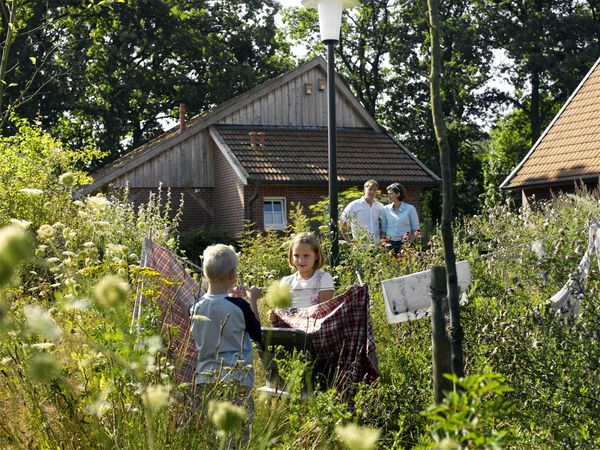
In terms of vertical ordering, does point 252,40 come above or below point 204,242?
above

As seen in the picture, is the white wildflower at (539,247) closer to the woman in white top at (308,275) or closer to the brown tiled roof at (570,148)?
the woman in white top at (308,275)

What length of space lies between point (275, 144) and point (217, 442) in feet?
78.9

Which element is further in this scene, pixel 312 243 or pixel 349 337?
pixel 312 243

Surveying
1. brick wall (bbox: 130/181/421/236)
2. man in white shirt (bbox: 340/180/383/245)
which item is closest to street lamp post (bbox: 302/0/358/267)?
man in white shirt (bbox: 340/180/383/245)

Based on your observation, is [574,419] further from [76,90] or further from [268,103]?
[76,90]

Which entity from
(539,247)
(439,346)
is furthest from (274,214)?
(439,346)

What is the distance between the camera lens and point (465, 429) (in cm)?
206

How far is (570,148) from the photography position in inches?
813

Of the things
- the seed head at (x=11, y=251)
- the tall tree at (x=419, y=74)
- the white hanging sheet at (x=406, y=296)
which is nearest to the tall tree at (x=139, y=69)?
the tall tree at (x=419, y=74)

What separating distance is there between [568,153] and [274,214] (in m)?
8.69

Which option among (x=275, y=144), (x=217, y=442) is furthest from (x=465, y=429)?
(x=275, y=144)

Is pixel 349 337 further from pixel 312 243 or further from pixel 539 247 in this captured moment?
pixel 539 247

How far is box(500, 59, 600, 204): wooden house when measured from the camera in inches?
779

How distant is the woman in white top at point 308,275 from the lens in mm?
5773
